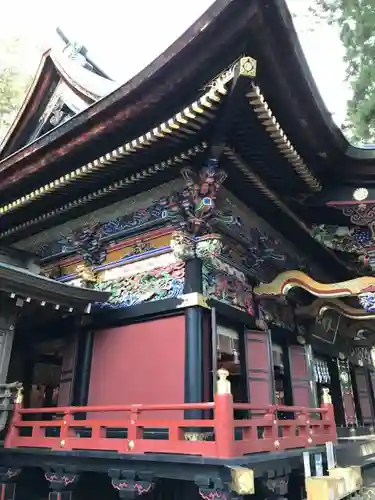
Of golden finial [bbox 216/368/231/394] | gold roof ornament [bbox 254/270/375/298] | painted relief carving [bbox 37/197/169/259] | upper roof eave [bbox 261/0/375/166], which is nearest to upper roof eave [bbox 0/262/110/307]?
painted relief carving [bbox 37/197/169/259]

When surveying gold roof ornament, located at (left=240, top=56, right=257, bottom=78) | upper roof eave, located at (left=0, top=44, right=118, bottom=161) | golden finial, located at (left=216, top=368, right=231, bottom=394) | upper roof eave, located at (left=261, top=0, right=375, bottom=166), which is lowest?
golden finial, located at (left=216, top=368, right=231, bottom=394)

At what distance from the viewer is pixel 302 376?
356 inches

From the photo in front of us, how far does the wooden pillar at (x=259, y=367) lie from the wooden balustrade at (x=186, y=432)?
0.39 m

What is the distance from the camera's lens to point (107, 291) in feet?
25.1

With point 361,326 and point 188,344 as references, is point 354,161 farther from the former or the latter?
point 361,326

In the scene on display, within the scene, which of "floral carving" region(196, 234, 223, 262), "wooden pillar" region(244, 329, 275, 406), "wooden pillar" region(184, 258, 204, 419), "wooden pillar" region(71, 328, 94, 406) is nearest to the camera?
"wooden pillar" region(184, 258, 204, 419)

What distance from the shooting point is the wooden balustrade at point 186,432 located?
183 inches

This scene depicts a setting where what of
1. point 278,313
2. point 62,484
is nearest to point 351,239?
point 278,313

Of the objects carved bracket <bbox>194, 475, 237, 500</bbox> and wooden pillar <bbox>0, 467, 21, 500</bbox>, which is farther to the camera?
wooden pillar <bbox>0, 467, 21, 500</bbox>

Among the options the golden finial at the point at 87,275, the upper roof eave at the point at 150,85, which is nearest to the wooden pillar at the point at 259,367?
the golden finial at the point at 87,275

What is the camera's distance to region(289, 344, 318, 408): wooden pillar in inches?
343

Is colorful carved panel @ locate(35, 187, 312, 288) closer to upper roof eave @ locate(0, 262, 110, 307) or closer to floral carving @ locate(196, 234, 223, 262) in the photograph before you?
floral carving @ locate(196, 234, 223, 262)

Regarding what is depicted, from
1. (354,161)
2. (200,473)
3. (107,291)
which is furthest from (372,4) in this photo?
(200,473)

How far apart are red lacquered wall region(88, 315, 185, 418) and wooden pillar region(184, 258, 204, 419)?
0.17 meters
